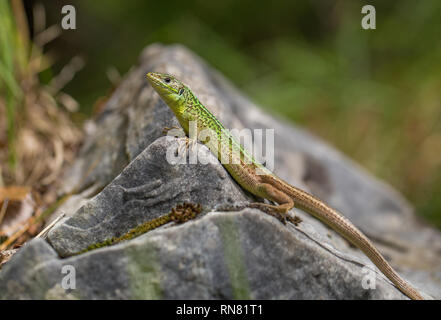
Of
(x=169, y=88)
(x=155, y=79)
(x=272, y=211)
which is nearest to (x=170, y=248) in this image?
(x=272, y=211)

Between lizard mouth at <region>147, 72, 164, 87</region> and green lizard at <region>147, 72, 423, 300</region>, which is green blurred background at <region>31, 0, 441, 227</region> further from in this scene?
lizard mouth at <region>147, 72, 164, 87</region>

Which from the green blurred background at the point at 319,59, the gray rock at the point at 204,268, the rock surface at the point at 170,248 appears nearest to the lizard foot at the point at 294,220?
the rock surface at the point at 170,248

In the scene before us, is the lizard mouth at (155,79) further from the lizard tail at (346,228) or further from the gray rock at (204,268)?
the gray rock at (204,268)

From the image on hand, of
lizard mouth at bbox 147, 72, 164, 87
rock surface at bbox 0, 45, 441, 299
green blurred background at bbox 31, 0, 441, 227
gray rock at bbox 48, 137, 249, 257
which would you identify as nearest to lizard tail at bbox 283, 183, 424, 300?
rock surface at bbox 0, 45, 441, 299

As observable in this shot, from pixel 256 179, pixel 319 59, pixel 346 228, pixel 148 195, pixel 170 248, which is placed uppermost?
pixel 319 59

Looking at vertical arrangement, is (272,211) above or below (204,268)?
above

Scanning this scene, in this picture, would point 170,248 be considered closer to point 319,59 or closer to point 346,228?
point 346,228
